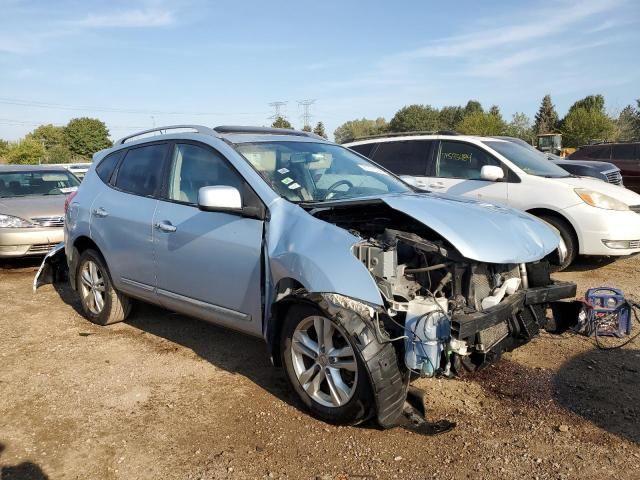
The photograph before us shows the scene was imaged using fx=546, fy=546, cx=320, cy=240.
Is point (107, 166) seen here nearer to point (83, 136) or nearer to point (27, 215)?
point (27, 215)

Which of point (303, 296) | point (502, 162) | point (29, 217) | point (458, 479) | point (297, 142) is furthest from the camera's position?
point (29, 217)

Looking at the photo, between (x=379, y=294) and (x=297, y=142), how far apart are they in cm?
192

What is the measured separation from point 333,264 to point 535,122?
93159mm

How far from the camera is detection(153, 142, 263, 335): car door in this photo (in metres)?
3.67

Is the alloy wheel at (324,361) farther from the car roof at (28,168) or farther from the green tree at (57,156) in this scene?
the green tree at (57,156)

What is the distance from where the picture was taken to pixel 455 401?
3596 millimetres

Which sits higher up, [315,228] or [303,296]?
[315,228]

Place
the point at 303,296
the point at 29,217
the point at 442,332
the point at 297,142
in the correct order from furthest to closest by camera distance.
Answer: the point at 29,217
the point at 297,142
the point at 303,296
the point at 442,332

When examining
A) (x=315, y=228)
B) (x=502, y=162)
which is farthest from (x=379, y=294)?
(x=502, y=162)

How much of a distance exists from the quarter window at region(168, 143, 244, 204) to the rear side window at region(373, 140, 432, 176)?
4.32m

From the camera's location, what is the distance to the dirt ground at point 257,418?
2.88 metres

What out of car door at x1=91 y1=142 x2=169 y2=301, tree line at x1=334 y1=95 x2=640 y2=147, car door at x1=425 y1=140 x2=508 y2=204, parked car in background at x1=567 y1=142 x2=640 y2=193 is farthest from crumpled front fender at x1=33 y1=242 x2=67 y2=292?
tree line at x1=334 y1=95 x2=640 y2=147

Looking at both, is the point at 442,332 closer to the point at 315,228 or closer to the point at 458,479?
the point at 458,479

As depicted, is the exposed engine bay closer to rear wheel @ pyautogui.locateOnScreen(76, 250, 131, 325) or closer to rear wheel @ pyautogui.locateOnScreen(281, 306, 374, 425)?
rear wheel @ pyautogui.locateOnScreen(281, 306, 374, 425)
